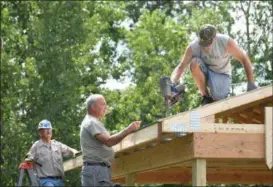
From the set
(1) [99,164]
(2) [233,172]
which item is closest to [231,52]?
(1) [99,164]

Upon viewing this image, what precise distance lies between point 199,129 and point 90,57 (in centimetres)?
1739

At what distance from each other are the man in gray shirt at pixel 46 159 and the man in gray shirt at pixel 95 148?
1.85 m

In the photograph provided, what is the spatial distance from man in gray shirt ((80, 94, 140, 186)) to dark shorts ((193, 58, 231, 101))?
1792 mm

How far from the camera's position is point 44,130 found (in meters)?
11.9

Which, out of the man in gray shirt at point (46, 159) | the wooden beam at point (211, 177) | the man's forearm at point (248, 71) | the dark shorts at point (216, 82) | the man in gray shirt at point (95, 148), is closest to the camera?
the man in gray shirt at point (95, 148)

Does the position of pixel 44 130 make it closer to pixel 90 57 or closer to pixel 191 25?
pixel 90 57

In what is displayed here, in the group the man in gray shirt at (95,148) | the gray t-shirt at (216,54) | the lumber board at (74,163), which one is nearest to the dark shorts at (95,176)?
the man in gray shirt at (95,148)

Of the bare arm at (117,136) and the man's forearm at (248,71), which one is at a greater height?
the man's forearm at (248,71)

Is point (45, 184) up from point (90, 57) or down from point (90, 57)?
down

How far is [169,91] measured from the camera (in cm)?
1057

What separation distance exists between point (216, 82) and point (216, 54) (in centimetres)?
35

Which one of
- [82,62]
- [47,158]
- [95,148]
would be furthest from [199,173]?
[82,62]

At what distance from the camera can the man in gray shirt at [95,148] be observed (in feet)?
32.3

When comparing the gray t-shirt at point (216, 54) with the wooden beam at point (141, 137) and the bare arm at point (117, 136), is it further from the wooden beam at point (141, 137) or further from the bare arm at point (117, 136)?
the bare arm at point (117, 136)
